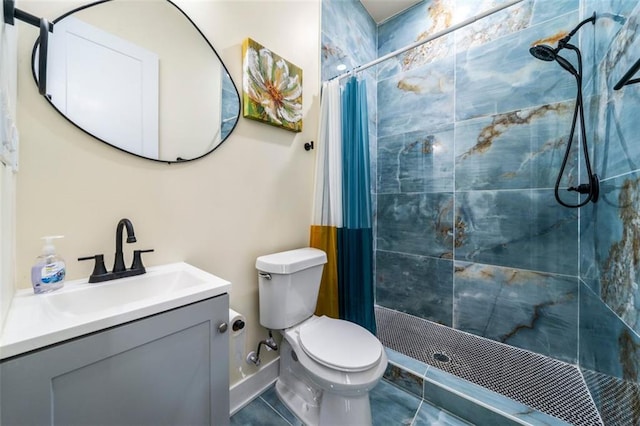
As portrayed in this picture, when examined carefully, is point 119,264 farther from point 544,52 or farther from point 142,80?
point 544,52

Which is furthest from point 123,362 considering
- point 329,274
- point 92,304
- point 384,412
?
point 384,412

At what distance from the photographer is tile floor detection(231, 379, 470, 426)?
1230 mm

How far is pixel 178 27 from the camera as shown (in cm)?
109

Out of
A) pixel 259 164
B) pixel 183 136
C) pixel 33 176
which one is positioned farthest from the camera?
pixel 259 164

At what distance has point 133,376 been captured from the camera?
2.06 ft

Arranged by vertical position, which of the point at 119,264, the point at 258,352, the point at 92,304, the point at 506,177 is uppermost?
the point at 506,177

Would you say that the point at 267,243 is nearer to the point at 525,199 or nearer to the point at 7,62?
the point at 7,62

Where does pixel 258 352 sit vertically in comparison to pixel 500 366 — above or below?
above

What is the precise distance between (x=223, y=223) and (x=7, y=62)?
82cm

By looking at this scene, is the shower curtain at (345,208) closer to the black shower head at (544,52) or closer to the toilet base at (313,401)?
the toilet base at (313,401)

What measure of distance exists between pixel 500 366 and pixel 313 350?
1200 millimetres

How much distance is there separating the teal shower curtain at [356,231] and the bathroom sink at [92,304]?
2.94 feet

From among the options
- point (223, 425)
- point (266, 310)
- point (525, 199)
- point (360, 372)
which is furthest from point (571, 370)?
point (223, 425)

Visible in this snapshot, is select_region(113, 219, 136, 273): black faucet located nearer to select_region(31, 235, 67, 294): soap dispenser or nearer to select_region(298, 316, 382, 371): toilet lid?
select_region(31, 235, 67, 294): soap dispenser
